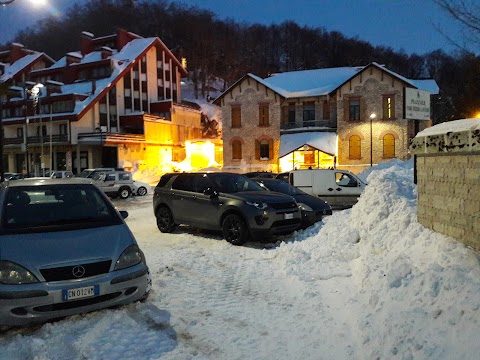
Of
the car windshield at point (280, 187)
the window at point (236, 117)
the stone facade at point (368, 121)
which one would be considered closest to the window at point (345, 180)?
the car windshield at point (280, 187)

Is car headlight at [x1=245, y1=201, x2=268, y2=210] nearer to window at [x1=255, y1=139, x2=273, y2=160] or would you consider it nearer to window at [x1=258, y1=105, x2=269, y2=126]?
window at [x1=255, y1=139, x2=273, y2=160]

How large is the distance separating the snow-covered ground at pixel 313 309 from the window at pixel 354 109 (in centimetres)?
3192

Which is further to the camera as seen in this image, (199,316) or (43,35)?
(43,35)

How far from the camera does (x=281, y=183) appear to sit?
13555mm


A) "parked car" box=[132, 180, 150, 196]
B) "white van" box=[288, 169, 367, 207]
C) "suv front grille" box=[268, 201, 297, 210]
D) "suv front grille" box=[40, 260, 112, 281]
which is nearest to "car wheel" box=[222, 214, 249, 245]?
"suv front grille" box=[268, 201, 297, 210]

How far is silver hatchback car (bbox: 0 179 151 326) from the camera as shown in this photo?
4695 mm

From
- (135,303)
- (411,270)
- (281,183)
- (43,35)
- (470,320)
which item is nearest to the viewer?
(470,320)

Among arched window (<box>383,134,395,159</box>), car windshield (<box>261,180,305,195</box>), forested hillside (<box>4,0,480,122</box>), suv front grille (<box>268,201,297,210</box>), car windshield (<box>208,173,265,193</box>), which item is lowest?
suv front grille (<box>268,201,297,210</box>)

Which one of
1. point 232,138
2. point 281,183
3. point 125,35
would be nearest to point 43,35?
point 125,35

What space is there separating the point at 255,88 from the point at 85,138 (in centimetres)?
1846

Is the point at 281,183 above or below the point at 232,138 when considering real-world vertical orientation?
below

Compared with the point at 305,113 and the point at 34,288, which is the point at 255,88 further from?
the point at 34,288

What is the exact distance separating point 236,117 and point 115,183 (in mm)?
Result: 19046

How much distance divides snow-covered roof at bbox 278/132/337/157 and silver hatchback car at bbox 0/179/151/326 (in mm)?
33067
